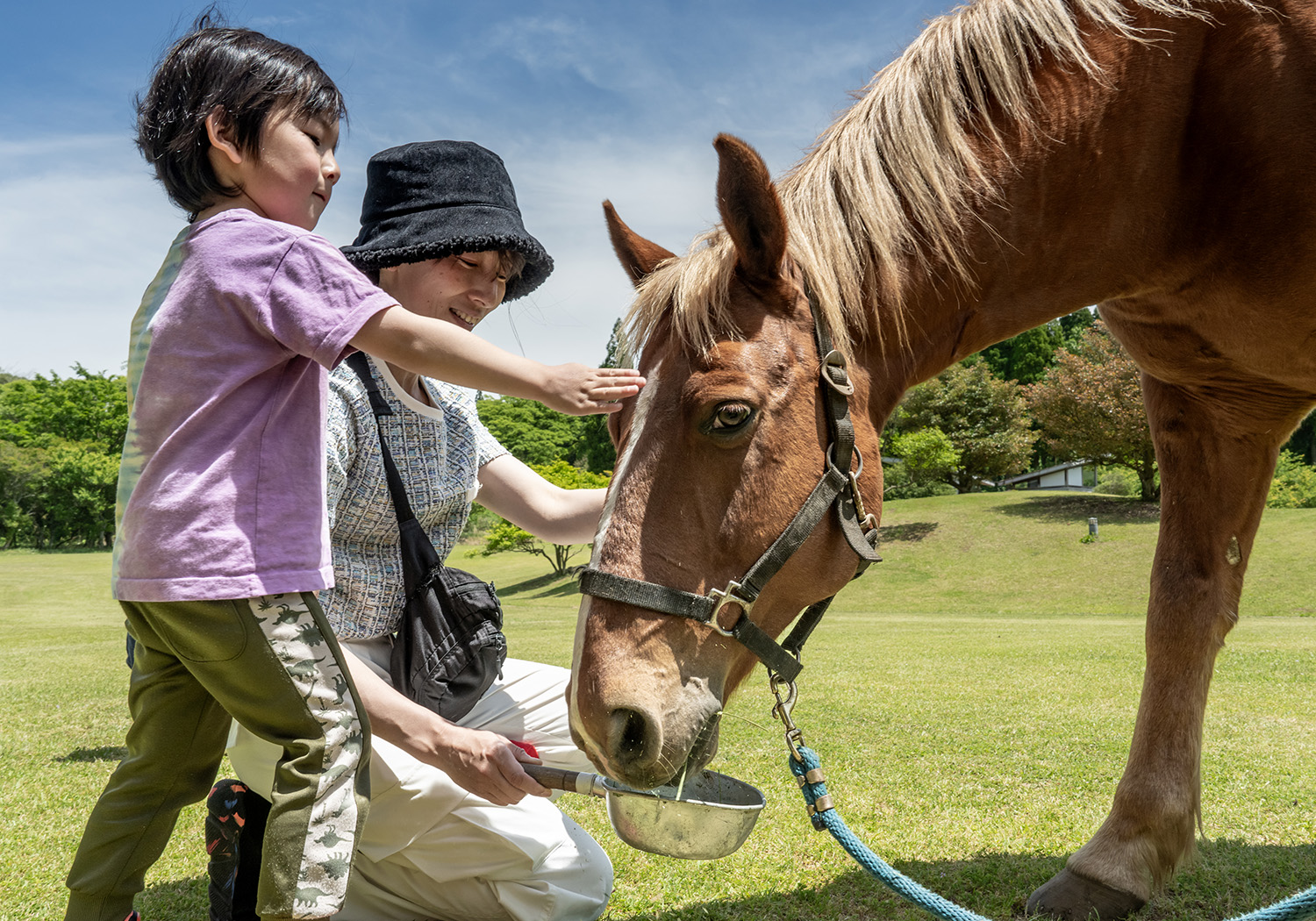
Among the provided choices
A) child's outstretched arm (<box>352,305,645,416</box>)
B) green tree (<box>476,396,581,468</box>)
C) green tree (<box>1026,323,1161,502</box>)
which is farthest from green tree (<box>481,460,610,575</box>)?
child's outstretched arm (<box>352,305,645,416</box>)

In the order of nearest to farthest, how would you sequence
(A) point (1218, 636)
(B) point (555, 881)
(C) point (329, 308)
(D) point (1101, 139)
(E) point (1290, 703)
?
(C) point (329, 308) < (D) point (1101, 139) < (B) point (555, 881) < (A) point (1218, 636) < (E) point (1290, 703)

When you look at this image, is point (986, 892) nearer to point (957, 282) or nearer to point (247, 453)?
point (957, 282)

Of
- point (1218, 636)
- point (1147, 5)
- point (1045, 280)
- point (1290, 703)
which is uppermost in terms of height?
point (1147, 5)

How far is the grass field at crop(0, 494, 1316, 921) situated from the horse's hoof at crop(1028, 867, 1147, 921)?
101mm

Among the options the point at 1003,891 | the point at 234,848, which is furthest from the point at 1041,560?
the point at 234,848

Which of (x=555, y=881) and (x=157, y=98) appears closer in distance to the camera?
(x=157, y=98)

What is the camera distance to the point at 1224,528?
2963 mm

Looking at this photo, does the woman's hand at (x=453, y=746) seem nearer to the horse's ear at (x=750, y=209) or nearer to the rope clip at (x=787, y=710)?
the rope clip at (x=787, y=710)

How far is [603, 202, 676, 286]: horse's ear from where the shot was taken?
234 cm

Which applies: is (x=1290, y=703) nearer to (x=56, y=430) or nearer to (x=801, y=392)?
(x=801, y=392)

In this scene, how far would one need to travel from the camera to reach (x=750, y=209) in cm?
187

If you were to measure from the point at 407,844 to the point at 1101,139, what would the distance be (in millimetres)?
2829

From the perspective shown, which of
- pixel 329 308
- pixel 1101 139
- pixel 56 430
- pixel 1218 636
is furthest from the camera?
pixel 56 430

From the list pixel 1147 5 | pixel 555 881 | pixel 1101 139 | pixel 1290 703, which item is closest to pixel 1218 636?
pixel 1101 139
